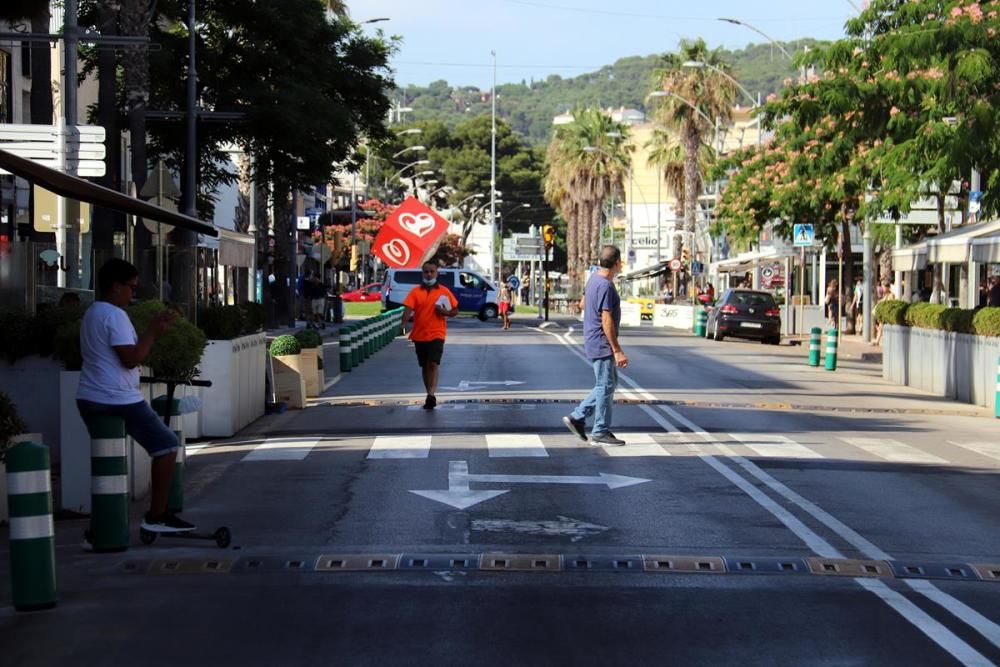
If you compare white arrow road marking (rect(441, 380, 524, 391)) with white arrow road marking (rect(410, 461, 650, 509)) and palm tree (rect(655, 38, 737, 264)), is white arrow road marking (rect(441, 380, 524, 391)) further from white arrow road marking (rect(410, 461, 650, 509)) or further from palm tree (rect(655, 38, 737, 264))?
palm tree (rect(655, 38, 737, 264))

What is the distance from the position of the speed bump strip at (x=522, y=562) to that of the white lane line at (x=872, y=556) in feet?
5.52

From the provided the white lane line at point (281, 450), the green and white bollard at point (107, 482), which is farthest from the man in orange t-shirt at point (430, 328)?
the green and white bollard at point (107, 482)

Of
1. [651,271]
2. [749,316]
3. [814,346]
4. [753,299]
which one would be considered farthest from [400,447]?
[651,271]

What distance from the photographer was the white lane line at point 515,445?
15.2 metres

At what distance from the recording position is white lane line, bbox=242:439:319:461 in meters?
15.0

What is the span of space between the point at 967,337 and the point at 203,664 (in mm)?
19552

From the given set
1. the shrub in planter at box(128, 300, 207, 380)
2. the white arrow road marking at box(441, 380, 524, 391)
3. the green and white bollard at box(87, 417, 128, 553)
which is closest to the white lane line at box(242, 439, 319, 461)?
the shrub in planter at box(128, 300, 207, 380)

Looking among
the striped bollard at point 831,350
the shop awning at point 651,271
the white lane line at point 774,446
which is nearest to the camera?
the white lane line at point 774,446

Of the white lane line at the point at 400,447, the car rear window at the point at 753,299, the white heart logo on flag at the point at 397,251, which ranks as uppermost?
the white heart logo on flag at the point at 397,251

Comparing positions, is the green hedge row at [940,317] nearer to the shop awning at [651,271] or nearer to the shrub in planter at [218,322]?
the shrub in planter at [218,322]

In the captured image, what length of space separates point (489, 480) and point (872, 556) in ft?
14.0

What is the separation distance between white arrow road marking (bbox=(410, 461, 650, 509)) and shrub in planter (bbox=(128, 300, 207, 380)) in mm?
2071

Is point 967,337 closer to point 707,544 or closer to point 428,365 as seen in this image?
point 428,365

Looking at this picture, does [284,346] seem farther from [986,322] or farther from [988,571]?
[988,571]
